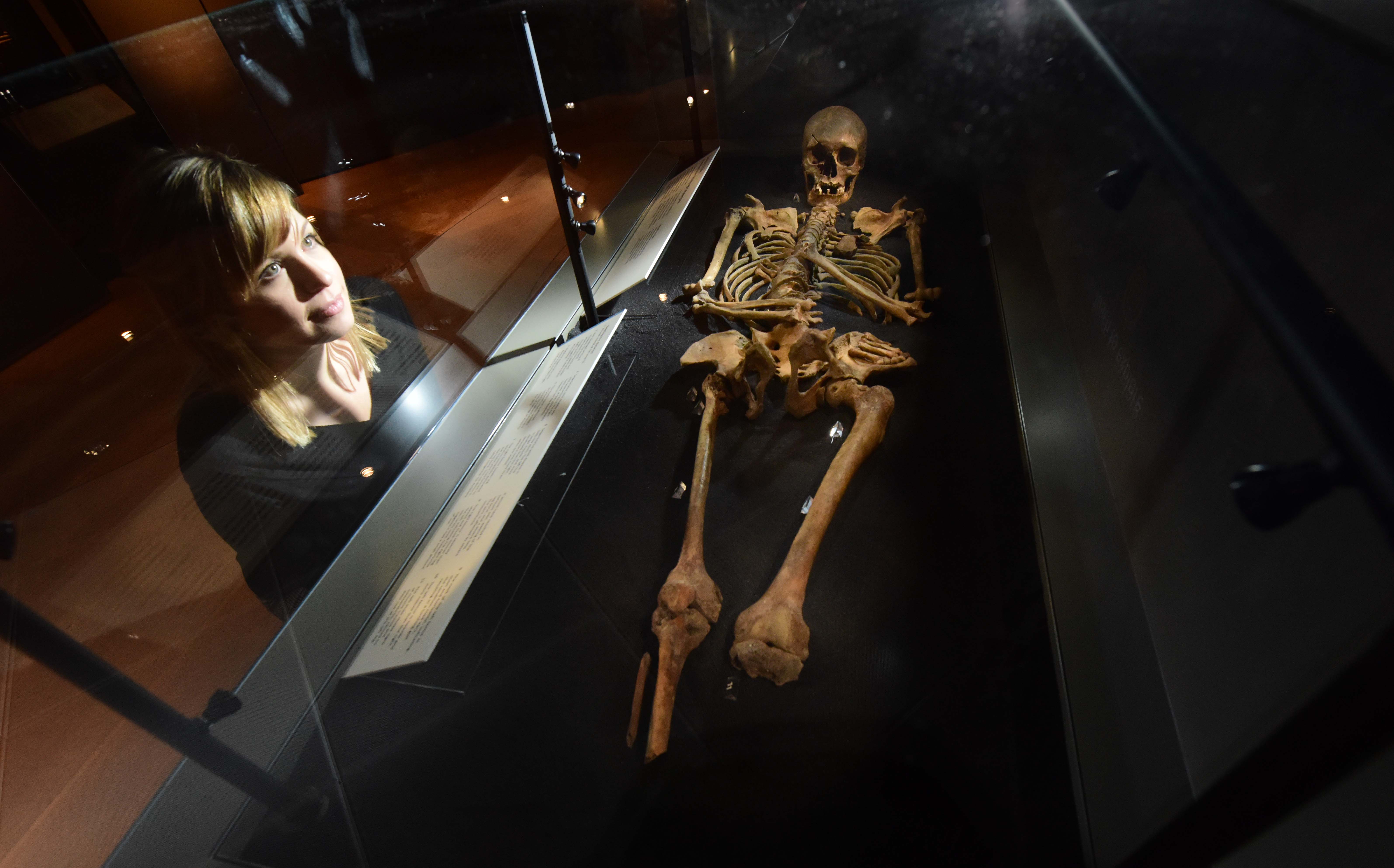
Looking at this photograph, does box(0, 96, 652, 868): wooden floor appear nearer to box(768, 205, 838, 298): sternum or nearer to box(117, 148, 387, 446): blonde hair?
box(117, 148, 387, 446): blonde hair

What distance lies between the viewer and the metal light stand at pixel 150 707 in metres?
1.13

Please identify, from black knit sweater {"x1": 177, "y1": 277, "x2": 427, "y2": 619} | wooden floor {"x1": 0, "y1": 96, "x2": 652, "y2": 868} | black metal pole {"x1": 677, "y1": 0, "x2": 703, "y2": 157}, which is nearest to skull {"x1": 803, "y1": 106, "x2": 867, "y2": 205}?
black metal pole {"x1": 677, "y1": 0, "x2": 703, "y2": 157}

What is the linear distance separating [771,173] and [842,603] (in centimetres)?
351

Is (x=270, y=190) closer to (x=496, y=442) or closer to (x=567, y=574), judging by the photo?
(x=496, y=442)

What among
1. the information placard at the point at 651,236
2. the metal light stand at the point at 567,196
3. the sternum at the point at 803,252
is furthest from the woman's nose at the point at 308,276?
the sternum at the point at 803,252

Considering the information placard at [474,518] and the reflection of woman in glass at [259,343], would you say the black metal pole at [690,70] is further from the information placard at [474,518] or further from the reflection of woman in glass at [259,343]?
the reflection of woman in glass at [259,343]

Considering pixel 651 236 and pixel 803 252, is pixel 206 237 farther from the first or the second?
pixel 803 252

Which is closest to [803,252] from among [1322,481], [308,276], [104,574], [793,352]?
[793,352]

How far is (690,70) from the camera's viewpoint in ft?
13.9

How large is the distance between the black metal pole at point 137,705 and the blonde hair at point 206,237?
1.94 feet

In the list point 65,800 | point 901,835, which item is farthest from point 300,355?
point 901,835

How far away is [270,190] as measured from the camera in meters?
1.34

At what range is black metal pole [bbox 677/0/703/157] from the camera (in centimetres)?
398

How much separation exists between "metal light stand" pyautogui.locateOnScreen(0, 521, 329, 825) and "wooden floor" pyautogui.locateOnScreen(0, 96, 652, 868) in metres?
0.02
